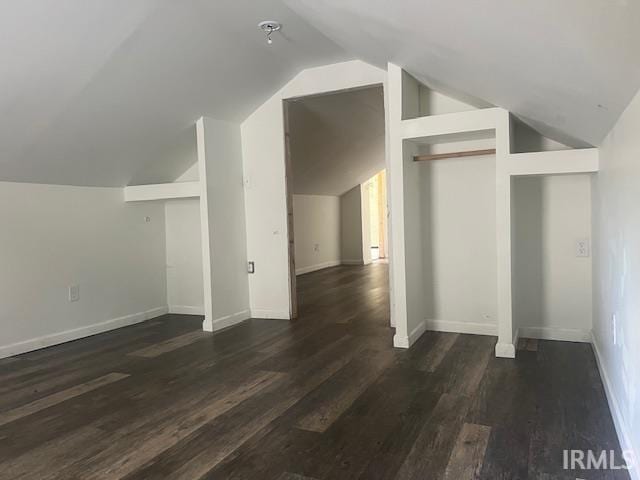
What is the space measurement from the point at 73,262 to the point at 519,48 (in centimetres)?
401

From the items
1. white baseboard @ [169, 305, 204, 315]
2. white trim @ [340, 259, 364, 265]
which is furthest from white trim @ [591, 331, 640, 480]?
white trim @ [340, 259, 364, 265]

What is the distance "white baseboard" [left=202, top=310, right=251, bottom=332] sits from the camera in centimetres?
446

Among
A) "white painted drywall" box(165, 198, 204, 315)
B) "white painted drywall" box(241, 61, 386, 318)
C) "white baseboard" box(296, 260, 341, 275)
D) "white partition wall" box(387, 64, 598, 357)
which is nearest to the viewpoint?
"white partition wall" box(387, 64, 598, 357)

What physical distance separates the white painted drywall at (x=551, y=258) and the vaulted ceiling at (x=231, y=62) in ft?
1.58

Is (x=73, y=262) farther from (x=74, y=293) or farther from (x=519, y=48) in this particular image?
(x=519, y=48)

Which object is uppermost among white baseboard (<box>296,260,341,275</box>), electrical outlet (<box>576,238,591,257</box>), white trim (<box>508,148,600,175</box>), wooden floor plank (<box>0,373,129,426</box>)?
white trim (<box>508,148,600,175</box>)

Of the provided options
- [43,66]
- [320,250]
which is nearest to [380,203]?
[320,250]

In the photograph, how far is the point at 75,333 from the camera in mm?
4301

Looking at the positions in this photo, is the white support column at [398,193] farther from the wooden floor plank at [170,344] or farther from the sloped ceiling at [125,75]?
the wooden floor plank at [170,344]

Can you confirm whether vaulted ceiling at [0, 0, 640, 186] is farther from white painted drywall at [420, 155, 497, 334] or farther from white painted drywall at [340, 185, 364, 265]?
white painted drywall at [340, 185, 364, 265]

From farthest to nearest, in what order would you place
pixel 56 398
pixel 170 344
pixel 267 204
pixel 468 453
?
pixel 267 204 → pixel 170 344 → pixel 56 398 → pixel 468 453

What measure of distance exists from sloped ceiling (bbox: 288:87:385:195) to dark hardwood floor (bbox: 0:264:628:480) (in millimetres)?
2725

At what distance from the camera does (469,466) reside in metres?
1.97
